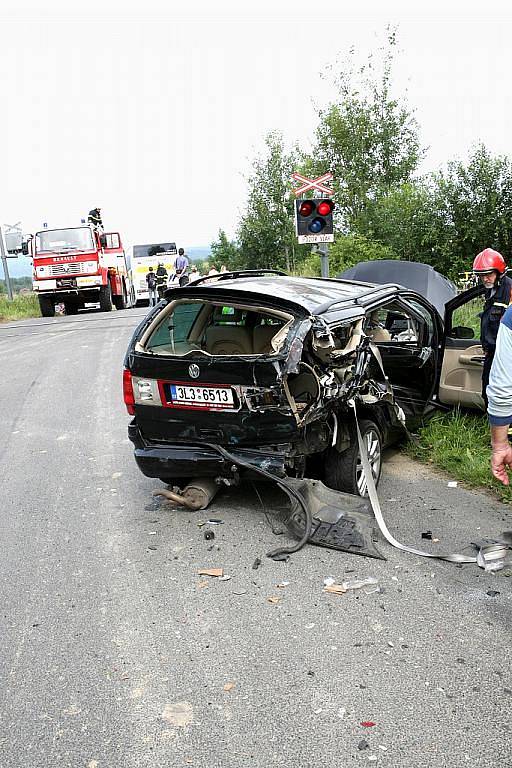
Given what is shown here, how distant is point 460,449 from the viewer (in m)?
6.16

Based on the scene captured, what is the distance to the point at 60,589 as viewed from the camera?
158 inches

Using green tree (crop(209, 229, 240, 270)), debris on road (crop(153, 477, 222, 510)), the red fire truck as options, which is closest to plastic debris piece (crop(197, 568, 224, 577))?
debris on road (crop(153, 477, 222, 510))

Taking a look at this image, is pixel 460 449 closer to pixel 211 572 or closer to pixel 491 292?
pixel 491 292

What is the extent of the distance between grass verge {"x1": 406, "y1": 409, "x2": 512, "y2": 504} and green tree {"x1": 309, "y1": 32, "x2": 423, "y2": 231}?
25834 millimetres

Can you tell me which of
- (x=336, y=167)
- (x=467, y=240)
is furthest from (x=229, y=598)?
(x=336, y=167)

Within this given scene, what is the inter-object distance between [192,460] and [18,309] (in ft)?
82.0

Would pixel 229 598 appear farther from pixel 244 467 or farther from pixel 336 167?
pixel 336 167

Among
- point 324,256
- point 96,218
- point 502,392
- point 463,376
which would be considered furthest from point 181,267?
point 502,392

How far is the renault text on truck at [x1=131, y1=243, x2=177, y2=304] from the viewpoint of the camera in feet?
108

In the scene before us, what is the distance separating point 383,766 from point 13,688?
167 cm

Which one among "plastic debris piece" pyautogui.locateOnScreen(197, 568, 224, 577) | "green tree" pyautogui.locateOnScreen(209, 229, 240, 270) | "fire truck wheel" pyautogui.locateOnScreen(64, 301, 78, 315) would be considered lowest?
"green tree" pyautogui.locateOnScreen(209, 229, 240, 270)

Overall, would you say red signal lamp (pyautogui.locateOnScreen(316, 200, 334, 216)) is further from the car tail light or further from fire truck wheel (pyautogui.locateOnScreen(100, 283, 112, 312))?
fire truck wheel (pyautogui.locateOnScreen(100, 283, 112, 312))

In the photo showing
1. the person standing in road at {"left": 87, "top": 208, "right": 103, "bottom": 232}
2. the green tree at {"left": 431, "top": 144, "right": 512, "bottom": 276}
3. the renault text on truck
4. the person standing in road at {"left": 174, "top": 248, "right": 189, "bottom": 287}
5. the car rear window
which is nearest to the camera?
the car rear window

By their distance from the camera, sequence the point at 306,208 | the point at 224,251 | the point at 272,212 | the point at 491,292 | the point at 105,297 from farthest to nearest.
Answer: the point at 224,251 → the point at 272,212 → the point at 105,297 → the point at 306,208 → the point at 491,292
